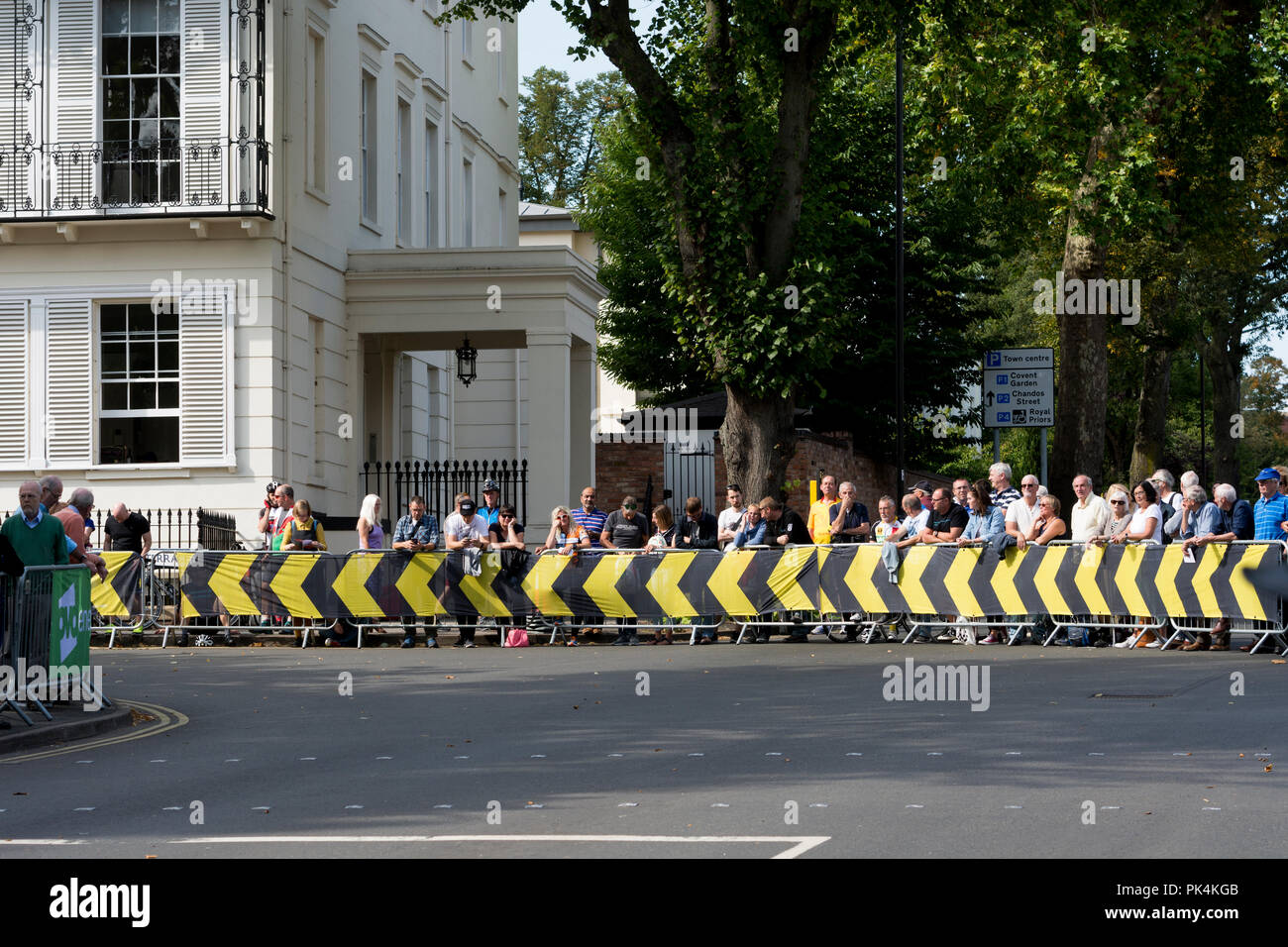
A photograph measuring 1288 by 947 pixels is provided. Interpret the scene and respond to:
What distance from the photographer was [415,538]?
75.4ft

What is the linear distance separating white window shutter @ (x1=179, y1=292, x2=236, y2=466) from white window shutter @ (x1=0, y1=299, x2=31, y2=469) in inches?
100.0

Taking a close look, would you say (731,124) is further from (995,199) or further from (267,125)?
(995,199)

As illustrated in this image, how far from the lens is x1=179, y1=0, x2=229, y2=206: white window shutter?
2773cm

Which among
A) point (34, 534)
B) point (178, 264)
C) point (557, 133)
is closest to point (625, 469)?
point (178, 264)

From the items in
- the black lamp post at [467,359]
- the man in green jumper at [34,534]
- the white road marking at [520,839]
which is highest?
the black lamp post at [467,359]

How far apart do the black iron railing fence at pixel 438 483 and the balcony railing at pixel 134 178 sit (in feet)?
18.4

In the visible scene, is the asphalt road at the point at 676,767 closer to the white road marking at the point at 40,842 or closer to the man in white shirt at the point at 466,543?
the white road marking at the point at 40,842

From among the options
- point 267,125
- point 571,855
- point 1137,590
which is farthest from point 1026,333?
point 571,855

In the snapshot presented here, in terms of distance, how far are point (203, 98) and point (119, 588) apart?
8.45 meters

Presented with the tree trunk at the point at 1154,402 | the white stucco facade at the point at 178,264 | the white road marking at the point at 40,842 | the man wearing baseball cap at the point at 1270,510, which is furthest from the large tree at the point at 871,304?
the white road marking at the point at 40,842

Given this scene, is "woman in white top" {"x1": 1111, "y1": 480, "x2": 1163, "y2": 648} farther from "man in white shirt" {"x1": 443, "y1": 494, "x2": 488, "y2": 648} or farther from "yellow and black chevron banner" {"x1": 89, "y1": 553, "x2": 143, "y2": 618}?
"yellow and black chevron banner" {"x1": 89, "y1": 553, "x2": 143, "y2": 618}

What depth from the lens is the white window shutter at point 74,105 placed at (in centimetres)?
2788

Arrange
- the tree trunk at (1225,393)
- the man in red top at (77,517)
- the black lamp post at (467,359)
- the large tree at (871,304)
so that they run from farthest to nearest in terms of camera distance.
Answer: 1. the tree trunk at (1225,393)
2. the large tree at (871,304)
3. the black lamp post at (467,359)
4. the man in red top at (77,517)

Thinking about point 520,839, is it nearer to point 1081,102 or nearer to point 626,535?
point 626,535
